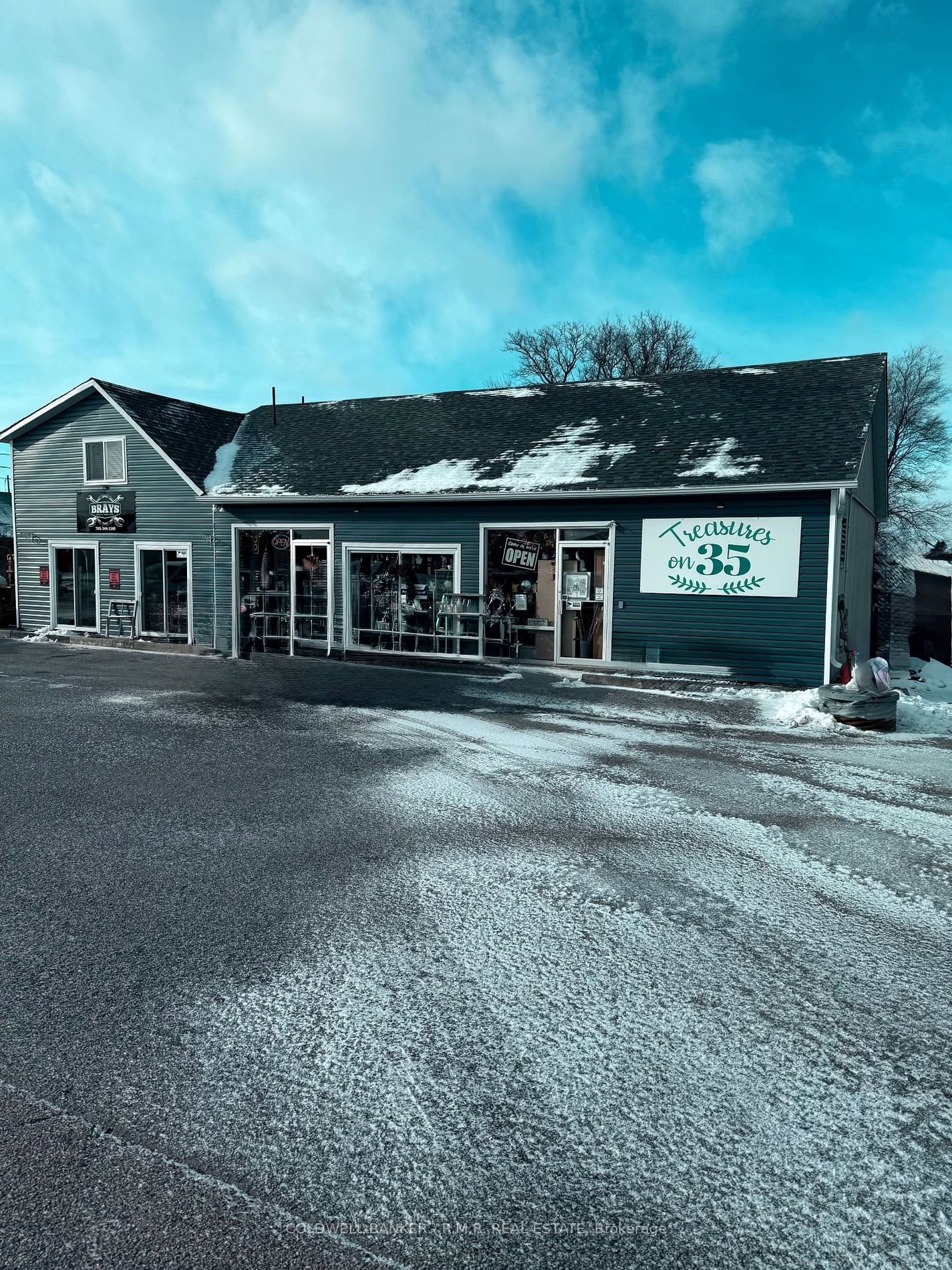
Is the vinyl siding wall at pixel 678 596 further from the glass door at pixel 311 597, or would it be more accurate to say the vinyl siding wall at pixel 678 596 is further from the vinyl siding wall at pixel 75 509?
the vinyl siding wall at pixel 75 509

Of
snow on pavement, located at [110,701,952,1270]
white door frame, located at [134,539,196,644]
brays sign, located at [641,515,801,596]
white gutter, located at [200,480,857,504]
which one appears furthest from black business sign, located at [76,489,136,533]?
snow on pavement, located at [110,701,952,1270]

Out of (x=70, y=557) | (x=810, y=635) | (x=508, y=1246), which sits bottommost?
(x=508, y=1246)

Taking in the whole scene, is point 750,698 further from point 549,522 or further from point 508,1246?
point 508,1246

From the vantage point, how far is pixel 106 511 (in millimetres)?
19562

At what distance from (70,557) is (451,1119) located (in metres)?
20.1

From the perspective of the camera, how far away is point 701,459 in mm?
13898

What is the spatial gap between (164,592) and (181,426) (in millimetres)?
3987

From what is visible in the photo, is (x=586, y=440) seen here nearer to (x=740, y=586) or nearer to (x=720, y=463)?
(x=720, y=463)

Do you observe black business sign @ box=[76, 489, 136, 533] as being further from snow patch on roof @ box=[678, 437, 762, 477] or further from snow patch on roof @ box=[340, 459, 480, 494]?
snow patch on roof @ box=[678, 437, 762, 477]

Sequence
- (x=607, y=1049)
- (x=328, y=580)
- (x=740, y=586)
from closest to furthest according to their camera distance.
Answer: (x=607, y=1049) < (x=740, y=586) < (x=328, y=580)

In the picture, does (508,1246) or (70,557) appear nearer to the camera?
(508,1246)

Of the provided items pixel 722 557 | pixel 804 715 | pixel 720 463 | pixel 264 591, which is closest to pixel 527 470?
pixel 720 463

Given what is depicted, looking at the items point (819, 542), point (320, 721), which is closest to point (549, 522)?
point (819, 542)

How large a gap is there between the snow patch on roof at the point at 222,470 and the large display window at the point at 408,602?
3.56 m
